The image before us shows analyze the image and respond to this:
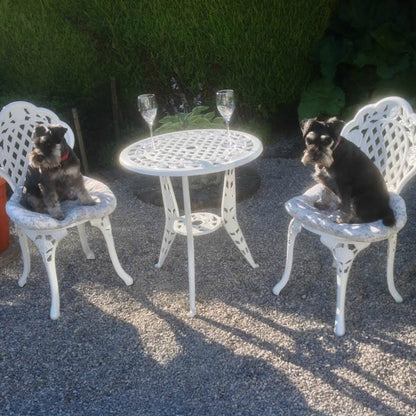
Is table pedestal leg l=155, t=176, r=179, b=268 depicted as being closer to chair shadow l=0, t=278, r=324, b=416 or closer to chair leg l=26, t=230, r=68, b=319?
chair shadow l=0, t=278, r=324, b=416

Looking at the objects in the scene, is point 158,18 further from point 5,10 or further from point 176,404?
point 176,404

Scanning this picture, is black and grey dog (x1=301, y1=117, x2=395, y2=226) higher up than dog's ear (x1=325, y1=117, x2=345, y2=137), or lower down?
lower down

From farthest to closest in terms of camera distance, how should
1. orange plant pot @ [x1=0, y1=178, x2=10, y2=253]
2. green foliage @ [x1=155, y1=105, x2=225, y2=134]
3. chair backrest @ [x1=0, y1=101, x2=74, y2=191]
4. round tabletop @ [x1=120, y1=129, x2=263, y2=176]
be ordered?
green foliage @ [x1=155, y1=105, x2=225, y2=134]
orange plant pot @ [x1=0, y1=178, x2=10, y2=253]
chair backrest @ [x1=0, y1=101, x2=74, y2=191]
round tabletop @ [x1=120, y1=129, x2=263, y2=176]

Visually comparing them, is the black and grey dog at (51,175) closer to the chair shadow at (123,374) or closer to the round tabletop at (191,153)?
the round tabletop at (191,153)

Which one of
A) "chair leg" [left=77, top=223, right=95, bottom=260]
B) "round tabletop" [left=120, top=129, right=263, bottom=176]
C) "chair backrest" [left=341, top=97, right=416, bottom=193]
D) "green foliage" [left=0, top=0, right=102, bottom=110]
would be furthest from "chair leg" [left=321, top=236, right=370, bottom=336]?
"green foliage" [left=0, top=0, right=102, bottom=110]

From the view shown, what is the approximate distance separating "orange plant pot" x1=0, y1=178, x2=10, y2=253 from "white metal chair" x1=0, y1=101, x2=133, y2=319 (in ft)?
0.58

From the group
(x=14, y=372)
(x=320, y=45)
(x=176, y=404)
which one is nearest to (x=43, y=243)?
(x=14, y=372)

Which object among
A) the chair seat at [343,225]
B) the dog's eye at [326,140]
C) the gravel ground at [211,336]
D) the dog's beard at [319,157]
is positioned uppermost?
the dog's eye at [326,140]

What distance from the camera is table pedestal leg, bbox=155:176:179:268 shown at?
386 centimetres

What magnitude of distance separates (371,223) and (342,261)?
32 centimetres

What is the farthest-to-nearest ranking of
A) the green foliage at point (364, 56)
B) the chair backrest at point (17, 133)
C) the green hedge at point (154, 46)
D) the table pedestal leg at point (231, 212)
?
the green hedge at point (154, 46)
the green foliage at point (364, 56)
the chair backrest at point (17, 133)
the table pedestal leg at point (231, 212)

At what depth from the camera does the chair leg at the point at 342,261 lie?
125 inches

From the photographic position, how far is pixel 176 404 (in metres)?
2.90

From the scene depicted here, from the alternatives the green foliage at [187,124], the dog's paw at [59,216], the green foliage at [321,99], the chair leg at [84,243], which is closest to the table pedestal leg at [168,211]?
the chair leg at [84,243]
